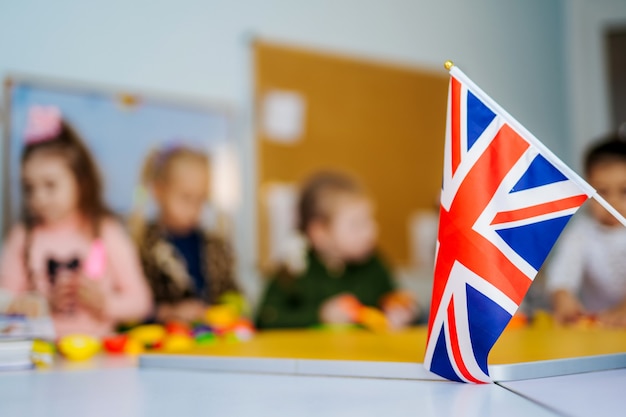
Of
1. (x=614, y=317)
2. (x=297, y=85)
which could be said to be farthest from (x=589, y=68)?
(x=614, y=317)

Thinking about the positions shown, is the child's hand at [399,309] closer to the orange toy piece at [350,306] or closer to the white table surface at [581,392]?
the orange toy piece at [350,306]

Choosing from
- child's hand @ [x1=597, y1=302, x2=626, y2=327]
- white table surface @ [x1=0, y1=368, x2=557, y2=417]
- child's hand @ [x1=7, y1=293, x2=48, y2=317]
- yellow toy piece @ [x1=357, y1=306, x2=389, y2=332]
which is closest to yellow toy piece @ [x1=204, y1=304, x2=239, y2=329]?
yellow toy piece @ [x1=357, y1=306, x2=389, y2=332]

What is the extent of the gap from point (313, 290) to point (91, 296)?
73 centimetres

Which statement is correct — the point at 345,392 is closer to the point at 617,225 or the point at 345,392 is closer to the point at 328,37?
the point at 617,225

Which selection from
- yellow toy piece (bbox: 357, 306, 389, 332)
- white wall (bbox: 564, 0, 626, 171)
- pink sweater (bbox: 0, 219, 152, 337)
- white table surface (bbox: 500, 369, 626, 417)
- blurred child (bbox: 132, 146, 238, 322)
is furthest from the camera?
white wall (bbox: 564, 0, 626, 171)

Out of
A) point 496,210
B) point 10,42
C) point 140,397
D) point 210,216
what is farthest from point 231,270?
point 496,210

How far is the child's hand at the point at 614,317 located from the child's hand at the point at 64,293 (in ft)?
4.74

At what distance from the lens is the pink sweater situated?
1.80m

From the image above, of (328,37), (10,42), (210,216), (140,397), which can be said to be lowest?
(140,397)

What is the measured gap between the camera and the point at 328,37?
100 inches

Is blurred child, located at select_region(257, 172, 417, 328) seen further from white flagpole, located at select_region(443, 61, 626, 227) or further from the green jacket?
white flagpole, located at select_region(443, 61, 626, 227)

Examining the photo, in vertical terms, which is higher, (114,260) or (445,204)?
(445,204)

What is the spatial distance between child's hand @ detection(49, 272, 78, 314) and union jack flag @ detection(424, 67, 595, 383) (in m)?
1.35

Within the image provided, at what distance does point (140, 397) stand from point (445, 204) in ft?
1.58
